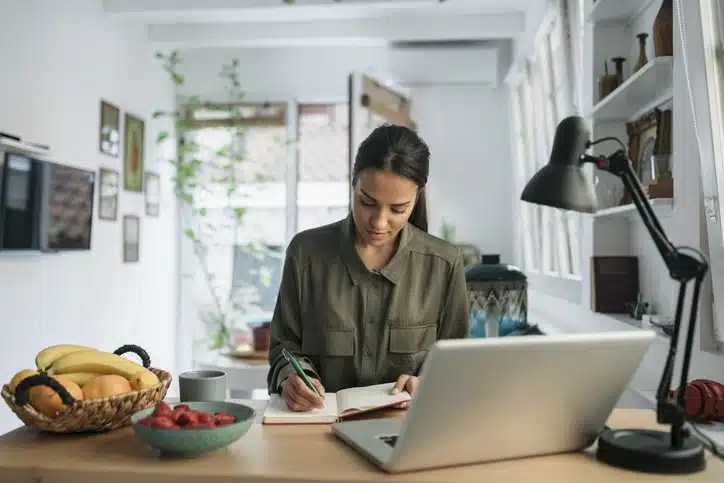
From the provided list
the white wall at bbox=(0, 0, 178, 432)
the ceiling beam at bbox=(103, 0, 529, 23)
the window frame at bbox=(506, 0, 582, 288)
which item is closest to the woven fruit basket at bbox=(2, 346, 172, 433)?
the white wall at bbox=(0, 0, 178, 432)

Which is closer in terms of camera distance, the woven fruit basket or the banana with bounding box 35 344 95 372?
the woven fruit basket

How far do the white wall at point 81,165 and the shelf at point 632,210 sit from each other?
263cm

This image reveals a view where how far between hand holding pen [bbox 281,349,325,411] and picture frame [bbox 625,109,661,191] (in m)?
1.43

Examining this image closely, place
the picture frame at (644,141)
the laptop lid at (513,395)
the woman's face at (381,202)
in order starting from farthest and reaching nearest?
1. the picture frame at (644,141)
2. the woman's face at (381,202)
3. the laptop lid at (513,395)

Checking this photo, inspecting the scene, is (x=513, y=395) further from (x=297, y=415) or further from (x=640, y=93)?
(x=640, y=93)

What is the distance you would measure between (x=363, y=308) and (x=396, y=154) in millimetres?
374

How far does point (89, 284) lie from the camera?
4.09 metres

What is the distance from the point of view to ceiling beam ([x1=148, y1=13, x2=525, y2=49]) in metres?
4.71

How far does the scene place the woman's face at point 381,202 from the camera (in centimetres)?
157

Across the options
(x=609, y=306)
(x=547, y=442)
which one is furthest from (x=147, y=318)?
(x=547, y=442)

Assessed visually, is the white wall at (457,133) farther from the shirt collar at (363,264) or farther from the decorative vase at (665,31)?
the shirt collar at (363,264)

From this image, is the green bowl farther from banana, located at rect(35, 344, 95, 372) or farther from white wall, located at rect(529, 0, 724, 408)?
white wall, located at rect(529, 0, 724, 408)

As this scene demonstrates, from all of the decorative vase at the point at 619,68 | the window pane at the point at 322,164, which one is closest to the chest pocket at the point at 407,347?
the decorative vase at the point at 619,68

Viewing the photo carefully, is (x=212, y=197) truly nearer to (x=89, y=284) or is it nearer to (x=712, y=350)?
(x=89, y=284)
